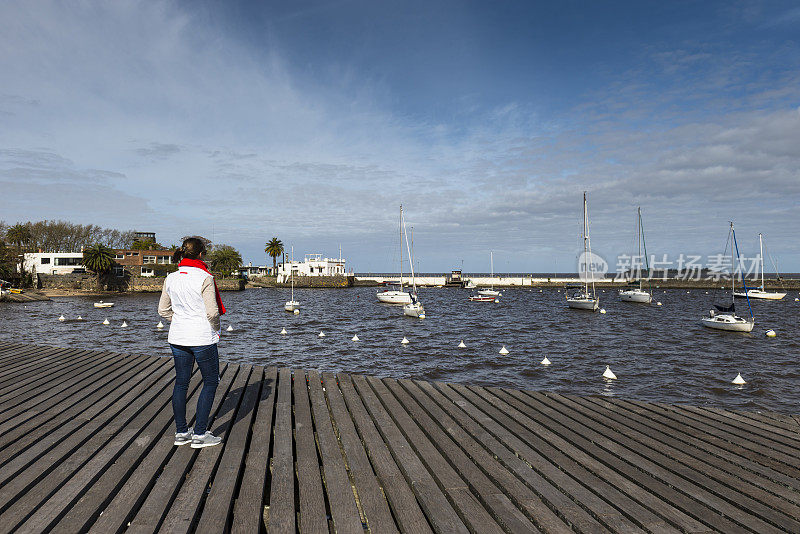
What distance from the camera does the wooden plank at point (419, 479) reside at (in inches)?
137

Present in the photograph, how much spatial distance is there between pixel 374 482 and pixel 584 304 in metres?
53.3

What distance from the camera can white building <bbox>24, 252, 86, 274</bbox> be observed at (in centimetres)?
8794

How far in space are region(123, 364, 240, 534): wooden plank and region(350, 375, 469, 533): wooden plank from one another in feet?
6.87

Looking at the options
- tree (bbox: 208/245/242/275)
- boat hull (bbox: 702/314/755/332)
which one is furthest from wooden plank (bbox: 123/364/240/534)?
tree (bbox: 208/245/242/275)

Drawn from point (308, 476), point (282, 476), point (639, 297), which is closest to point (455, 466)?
point (308, 476)

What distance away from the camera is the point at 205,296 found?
4680 millimetres

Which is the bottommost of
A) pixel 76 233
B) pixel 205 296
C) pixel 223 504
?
pixel 223 504

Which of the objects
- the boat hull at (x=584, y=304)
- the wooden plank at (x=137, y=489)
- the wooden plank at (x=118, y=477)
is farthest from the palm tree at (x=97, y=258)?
the wooden plank at (x=137, y=489)

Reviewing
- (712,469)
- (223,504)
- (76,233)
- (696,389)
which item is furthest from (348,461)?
(76,233)

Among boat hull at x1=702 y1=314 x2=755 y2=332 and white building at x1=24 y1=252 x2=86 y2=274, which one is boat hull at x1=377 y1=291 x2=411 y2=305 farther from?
white building at x1=24 y1=252 x2=86 y2=274

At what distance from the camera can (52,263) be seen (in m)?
89.0

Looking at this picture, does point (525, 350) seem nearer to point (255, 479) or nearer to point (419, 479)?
point (419, 479)

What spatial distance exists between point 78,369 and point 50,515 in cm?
753

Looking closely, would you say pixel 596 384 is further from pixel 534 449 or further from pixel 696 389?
pixel 534 449
